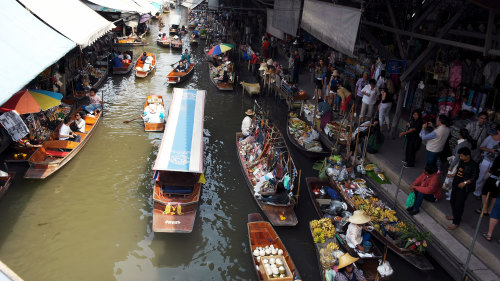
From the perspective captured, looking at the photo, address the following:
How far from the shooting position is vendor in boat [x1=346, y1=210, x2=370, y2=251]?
797 centimetres

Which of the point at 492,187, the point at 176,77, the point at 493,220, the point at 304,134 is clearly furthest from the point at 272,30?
the point at 493,220

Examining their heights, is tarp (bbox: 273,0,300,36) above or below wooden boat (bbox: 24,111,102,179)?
above

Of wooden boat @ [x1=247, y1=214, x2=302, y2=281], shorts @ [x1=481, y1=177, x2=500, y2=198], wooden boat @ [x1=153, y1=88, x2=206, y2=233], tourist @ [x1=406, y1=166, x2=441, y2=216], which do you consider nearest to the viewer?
shorts @ [x1=481, y1=177, x2=500, y2=198]

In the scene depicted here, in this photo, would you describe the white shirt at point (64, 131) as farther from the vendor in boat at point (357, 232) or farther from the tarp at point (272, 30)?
the tarp at point (272, 30)

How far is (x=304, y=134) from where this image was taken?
13883 mm

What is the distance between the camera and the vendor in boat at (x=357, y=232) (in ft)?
26.1

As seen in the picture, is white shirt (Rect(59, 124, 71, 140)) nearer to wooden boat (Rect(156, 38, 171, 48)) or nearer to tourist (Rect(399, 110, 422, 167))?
tourist (Rect(399, 110, 422, 167))

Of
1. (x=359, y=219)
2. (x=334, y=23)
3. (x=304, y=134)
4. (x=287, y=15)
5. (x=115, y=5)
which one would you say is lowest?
(x=359, y=219)

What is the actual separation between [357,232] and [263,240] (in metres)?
2.27

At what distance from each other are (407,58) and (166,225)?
882 cm

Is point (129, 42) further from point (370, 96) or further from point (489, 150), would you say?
point (489, 150)

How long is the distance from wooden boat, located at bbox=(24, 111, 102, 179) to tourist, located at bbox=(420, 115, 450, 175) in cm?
1115

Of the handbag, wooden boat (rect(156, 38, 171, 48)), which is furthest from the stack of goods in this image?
wooden boat (rect(156, 38, 171, 48))

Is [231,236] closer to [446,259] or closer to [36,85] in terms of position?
[446,259]
